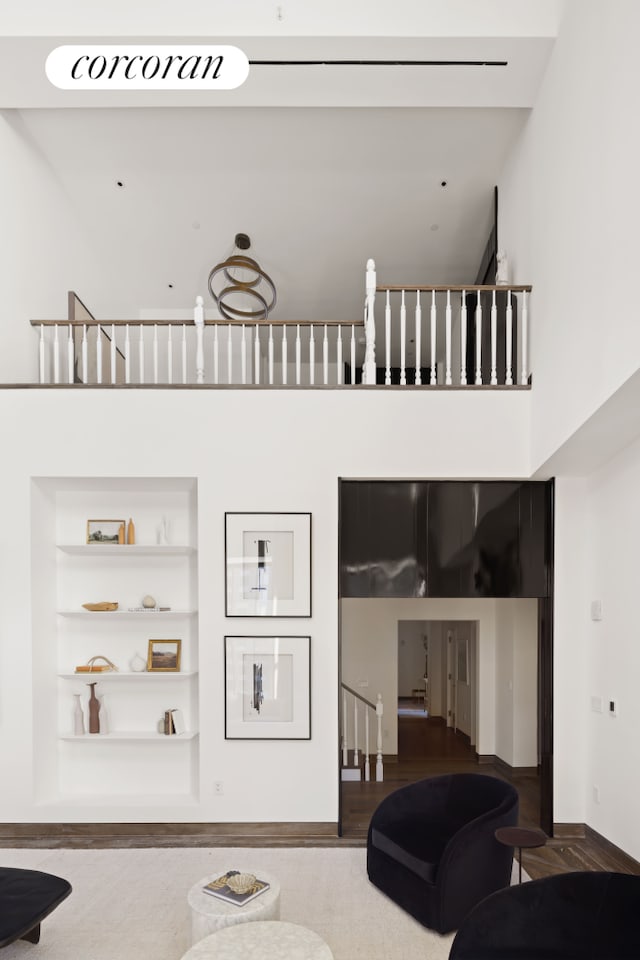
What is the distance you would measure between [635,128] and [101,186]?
4.90m

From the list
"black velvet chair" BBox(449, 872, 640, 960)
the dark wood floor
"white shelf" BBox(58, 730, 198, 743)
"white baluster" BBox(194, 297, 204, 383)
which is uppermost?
"white baluster" BBox(194, 297, 204, 383)

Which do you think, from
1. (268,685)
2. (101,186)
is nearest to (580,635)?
(268,685)

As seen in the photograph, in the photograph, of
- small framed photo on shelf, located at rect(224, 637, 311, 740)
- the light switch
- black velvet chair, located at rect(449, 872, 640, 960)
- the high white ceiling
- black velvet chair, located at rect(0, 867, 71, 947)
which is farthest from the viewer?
the high white ceiling

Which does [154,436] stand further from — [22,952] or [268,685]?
[22,952]

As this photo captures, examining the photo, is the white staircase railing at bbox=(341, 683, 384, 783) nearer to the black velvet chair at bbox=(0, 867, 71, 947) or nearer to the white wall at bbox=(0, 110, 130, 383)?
the black velvet chair at bbox=(0, 867, 71, 947)

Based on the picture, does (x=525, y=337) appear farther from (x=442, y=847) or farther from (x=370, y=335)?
(x=442, y=847)

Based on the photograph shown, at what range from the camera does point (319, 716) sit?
16.0 ft

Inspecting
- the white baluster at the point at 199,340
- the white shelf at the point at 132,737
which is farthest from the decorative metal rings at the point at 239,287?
the white shelf at the point at 132,737

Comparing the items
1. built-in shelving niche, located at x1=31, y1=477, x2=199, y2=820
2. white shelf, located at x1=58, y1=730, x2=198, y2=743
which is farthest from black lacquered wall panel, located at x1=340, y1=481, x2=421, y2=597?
white shelf, located at x1=58, y1=730, x2=198, y2=743

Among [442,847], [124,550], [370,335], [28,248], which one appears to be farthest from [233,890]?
[28,248]

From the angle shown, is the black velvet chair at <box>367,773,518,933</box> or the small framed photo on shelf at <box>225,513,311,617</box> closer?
the black velvet chair at <box>367,773,518,933</box>

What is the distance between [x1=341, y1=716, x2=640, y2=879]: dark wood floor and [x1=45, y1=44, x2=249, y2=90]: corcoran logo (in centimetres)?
453

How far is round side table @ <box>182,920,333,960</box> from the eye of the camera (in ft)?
8.90

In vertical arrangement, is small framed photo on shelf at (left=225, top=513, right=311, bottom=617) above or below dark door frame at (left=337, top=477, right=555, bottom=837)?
above
